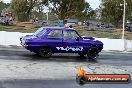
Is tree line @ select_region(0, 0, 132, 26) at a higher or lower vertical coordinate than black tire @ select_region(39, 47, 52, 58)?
higher

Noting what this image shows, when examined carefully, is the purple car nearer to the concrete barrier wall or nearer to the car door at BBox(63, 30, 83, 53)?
the car door at BBox(63, 30, 83, 53)

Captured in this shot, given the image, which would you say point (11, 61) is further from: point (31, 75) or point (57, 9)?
point (57, 9)

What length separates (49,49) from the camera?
17906mm

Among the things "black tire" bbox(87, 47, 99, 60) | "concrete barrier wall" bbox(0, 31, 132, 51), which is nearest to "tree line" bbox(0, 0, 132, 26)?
"concrete barrier wall" bbox(0, 31, 132, 51)

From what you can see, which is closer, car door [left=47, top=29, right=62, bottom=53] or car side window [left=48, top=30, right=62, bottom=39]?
car door [left=47, top=29, right=62, bottom=53]

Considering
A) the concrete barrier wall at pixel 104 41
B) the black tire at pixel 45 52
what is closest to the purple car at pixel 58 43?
Result: the black tire at pixel 45 52

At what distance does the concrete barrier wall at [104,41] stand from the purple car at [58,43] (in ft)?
20.9

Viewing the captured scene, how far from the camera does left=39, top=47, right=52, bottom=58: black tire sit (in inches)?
699

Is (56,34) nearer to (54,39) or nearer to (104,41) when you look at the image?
(54,39)

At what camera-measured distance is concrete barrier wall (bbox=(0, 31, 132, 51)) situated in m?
24.5

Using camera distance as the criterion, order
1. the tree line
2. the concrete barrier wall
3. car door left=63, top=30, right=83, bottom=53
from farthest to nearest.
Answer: the tree line, the concrete barrier wall, car door left=63, top=30, right=83, bottom=53

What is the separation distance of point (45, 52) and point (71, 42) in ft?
4.60

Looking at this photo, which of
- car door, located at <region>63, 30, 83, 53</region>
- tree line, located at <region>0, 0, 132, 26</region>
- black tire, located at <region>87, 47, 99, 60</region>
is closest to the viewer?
car door, located at <region>63, 30, 83, 53</region>

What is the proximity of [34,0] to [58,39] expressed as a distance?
3630 cm
